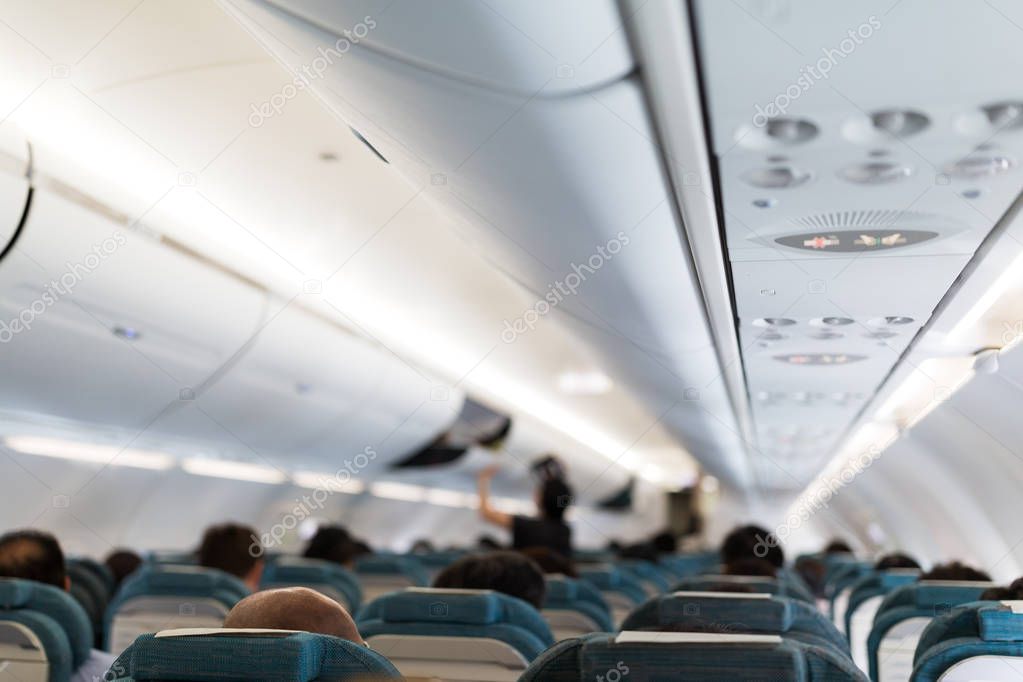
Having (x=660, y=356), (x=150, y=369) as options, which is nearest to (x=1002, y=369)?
(x=660, y=356)

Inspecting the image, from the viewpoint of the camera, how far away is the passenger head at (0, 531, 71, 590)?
16.8 feet

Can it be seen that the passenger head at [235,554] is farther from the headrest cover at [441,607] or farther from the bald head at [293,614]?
the bald head at [293,614]

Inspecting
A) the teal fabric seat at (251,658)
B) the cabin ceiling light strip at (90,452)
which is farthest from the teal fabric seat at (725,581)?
the cabin ceiling light strip at (90,452)

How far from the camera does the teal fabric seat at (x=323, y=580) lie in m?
7.07

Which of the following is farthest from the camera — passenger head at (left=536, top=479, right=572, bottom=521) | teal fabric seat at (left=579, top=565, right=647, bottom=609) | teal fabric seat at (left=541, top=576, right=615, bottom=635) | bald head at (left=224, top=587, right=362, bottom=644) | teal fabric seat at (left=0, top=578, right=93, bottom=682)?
passenger head at (left=536, top=479, right=572, bottom=521)

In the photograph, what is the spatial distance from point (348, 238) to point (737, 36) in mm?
5172

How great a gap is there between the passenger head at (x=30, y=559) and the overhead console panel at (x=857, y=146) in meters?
3.35

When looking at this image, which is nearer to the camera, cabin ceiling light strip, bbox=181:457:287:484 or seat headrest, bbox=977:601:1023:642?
seat headrest, bbox=977:601:1023:642

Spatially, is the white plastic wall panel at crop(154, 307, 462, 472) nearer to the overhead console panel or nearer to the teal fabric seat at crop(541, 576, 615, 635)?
the teal fabric seat at crop(541, 576, 615, 635)

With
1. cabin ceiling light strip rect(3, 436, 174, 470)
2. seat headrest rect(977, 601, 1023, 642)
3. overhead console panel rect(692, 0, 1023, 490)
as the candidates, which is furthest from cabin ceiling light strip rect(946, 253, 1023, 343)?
cabin ceiling light strip rect(3, 436, 174, 470)

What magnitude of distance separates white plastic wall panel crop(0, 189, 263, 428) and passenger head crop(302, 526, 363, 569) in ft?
7.89

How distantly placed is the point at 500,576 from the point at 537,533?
4783mm

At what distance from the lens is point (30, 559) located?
16.8ft

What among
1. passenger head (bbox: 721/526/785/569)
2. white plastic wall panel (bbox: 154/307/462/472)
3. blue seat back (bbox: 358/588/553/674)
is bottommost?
blue seat back (bbox: 358/588/553/674)
